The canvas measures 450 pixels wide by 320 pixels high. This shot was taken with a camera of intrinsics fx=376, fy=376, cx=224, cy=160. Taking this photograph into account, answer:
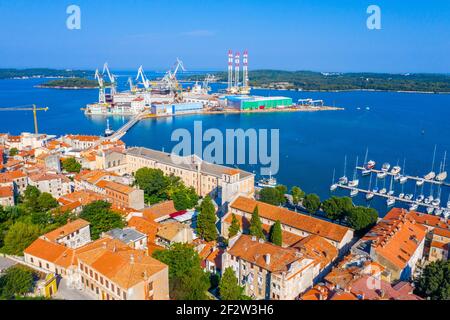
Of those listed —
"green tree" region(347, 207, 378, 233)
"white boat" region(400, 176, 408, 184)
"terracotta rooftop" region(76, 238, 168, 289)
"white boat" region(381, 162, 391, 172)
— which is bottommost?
"white boat" region(400, 176, 408, 184)

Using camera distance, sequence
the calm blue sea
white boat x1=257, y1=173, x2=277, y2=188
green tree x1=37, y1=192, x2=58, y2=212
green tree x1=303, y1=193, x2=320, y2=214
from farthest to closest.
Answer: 1. the calm blue sea
2. white boat x1=257, y1=173, x2=277, y2=188
3. green tree x1=303, y1=193, x2=320, y2=214
4. green tree x1=37, y1=192, x2=58, y2=212

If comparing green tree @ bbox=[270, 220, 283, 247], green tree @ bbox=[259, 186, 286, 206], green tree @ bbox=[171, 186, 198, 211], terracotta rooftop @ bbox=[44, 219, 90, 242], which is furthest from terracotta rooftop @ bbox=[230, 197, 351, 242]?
terracotta rooftop @ bbox=[44, 219, 90, 242]

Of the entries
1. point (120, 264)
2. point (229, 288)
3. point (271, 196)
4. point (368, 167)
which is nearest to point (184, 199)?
point (271, 196)

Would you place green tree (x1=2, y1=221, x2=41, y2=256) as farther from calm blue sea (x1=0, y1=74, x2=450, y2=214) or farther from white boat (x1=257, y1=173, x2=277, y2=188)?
calm blue sea (x1=0, y1=74, x2=450, y2=214)

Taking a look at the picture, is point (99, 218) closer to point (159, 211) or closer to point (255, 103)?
Answer: point (159, 211)

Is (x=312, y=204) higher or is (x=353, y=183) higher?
(x=312, y=204)

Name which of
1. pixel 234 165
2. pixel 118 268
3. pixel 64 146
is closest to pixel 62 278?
pixel 118 268
